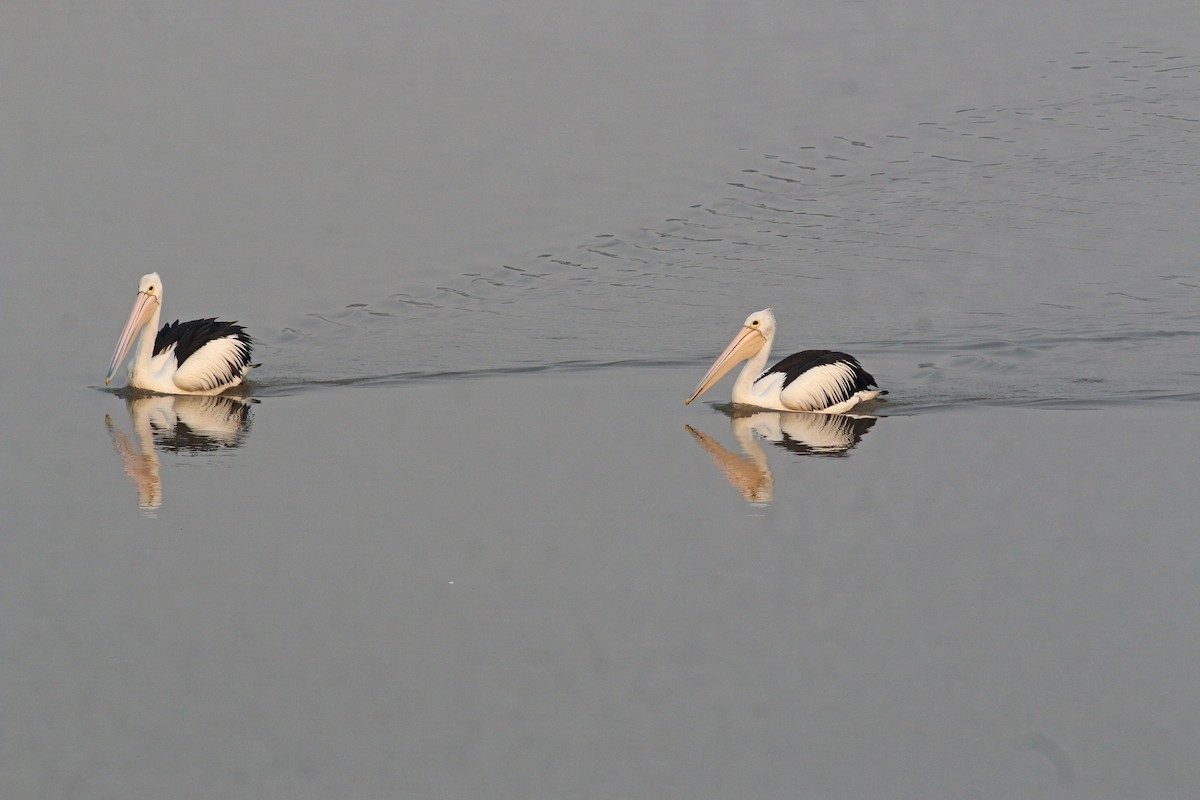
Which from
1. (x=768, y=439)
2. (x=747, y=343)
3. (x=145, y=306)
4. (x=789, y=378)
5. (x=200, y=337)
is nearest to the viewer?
(x=768, y=439)

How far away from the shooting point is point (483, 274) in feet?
41.5

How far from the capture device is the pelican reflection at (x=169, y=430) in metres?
8.75

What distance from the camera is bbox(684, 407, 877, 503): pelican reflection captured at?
8.71 meters

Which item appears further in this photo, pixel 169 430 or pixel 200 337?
pixel 200 337

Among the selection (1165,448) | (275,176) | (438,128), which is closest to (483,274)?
(275,176)

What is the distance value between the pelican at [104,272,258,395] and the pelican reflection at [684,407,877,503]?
2.89 metres

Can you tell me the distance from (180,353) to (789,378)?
3696 mm

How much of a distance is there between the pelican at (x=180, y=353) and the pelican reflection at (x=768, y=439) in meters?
2.89

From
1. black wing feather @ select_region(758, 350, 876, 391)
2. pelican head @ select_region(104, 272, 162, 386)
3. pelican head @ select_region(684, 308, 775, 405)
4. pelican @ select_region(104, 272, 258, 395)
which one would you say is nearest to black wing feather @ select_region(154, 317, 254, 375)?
pelican @ select_region(104, 272, 258, 395)

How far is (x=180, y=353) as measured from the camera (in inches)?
417

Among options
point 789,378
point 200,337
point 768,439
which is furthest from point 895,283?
point 200,337

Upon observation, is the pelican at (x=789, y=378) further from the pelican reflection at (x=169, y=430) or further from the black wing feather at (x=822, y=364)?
the pelican reflection at (x=169, y=430)

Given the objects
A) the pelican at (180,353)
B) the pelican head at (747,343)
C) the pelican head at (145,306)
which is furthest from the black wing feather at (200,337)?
the pelican head at (747,343)

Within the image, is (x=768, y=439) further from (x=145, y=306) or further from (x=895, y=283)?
(x=145, y=306)
